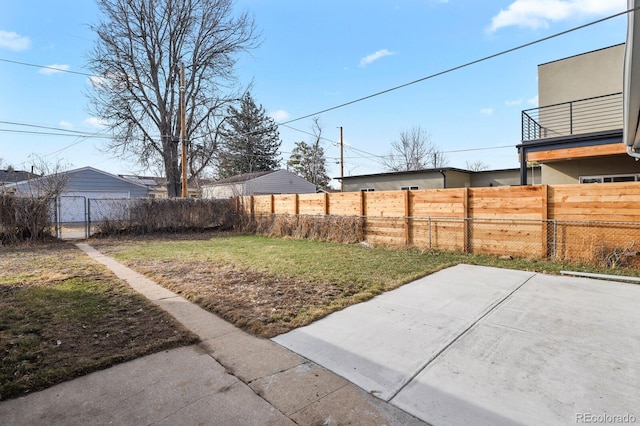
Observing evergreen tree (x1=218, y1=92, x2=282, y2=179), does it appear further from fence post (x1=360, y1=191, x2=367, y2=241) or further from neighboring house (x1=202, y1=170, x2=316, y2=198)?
fence post (x1=360, y1=191, x2=367, y2=241)

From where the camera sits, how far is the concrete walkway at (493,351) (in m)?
2.21

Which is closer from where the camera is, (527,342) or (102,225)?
(527,342)

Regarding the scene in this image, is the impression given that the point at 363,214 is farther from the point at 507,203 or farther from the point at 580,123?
the point at 580,123

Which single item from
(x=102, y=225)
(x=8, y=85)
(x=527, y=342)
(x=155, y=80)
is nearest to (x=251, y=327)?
(x=527, y=342)

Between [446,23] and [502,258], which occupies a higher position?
[446,23]

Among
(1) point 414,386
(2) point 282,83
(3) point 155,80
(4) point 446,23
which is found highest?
(3) point 155,80

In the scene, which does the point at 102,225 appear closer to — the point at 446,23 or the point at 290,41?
the point at 290,41

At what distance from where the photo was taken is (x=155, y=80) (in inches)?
752

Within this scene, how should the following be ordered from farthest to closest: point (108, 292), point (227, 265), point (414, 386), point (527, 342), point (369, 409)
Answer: point (227, 265), point (108, 292), point (527, 342), point (414, 386), point (369, 409)

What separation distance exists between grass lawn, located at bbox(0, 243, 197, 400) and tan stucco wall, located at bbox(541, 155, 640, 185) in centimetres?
1286

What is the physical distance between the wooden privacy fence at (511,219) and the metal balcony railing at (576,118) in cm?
448

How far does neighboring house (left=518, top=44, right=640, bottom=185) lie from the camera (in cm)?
972

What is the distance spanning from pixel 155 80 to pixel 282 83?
8363mm

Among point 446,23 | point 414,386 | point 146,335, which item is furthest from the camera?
point 446,23
